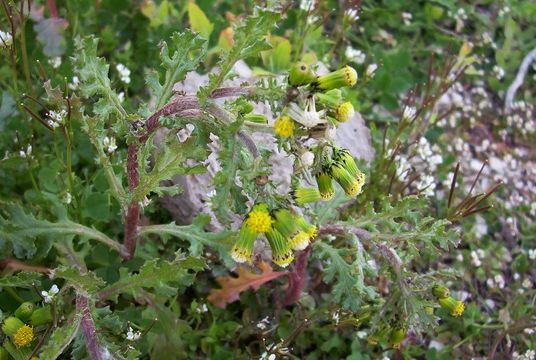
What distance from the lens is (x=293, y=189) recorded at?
2.29m

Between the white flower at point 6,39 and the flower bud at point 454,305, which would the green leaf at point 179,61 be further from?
the flower bud at point 454,305

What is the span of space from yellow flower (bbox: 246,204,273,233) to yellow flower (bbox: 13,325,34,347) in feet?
3.45

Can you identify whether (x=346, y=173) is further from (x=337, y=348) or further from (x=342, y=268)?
(x=337, y=348)

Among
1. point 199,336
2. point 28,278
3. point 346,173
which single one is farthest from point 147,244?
point 346,173

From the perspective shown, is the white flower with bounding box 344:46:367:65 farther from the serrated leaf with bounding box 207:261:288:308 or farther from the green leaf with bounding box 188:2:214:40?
the serrated leaf with bounding box 207:261:288:308

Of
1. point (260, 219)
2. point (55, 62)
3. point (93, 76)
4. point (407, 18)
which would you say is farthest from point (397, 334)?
point (407, 18)

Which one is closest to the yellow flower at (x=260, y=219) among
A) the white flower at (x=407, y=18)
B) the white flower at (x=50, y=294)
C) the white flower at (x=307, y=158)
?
the white flower at (x=307, y=158)

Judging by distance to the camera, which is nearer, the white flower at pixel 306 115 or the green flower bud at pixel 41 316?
the white flower at pixel 306 115

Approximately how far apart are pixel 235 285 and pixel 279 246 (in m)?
1.15

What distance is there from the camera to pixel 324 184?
2.16 m

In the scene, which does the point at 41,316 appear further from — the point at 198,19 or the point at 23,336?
the point at 198,19

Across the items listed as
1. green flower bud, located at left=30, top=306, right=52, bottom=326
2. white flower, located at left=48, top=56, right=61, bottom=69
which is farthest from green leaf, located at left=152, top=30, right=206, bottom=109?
white flower, located at left=48, top=56, right=61, bottom=69

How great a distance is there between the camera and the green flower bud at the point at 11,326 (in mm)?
2418

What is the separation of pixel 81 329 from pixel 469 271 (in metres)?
2.48
